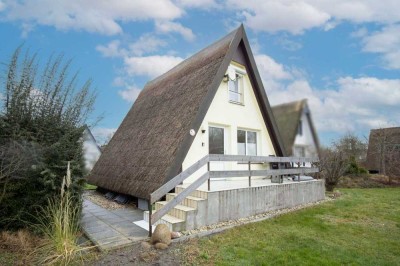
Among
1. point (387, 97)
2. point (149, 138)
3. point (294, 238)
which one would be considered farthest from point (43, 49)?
point (387, 97)

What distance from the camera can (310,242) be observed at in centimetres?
618

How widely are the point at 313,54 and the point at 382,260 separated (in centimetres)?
507

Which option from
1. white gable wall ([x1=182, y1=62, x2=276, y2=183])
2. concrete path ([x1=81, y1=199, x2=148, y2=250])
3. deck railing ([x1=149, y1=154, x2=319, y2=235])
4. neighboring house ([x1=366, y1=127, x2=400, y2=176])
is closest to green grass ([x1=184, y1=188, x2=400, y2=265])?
deck railing ([x1=149, y1=154, x2=319, y2=235])

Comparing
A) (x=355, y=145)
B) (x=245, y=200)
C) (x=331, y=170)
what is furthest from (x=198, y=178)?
(x=355, y=145)

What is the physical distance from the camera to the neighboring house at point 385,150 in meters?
20.4

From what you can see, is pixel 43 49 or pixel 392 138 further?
pixel 392 138

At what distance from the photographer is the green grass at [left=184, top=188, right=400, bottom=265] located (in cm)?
522

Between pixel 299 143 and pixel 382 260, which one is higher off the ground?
pixel 299 143

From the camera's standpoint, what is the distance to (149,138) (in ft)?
35.0

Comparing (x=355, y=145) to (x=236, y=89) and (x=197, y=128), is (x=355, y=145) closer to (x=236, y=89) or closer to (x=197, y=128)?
(x=236, y=89)

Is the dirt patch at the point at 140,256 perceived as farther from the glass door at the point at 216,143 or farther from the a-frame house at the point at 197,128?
the glass door at the point at 216,143

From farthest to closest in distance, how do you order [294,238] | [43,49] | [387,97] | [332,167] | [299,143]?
1. [332,167]
2. [387,97]
3. [43,49]
4. [294,238]
5. [299,143]

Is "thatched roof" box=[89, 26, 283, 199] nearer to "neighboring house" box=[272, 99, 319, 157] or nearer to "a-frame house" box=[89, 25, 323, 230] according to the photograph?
"a-frame house" box=[89, 25, 323, 230]

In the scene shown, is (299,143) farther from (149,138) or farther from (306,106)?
(149,138)
